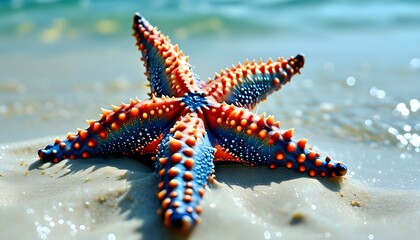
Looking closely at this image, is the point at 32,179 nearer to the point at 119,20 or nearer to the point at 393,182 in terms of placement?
the point at 393,182

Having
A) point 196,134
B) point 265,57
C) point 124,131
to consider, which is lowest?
point 265,57

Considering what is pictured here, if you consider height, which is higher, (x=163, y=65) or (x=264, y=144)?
(x=163, y=65)

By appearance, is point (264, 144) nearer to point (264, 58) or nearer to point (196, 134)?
point (196, 134)

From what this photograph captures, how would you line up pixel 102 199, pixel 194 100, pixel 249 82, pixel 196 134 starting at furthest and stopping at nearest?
pixel 249 82 < pixel 194 100 < pixel 196 134 < pixel 102 199

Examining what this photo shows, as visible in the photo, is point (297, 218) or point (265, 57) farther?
point (265, 57)

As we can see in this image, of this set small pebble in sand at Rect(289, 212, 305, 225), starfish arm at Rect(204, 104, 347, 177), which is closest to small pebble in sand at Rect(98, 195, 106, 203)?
starfish arm at Rect(204, 104, 347, 177)

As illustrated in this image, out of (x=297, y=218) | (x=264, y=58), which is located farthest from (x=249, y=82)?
(x=264, y=58)

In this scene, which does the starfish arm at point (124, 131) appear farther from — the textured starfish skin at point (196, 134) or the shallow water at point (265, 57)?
the shallow water at point (265, 57)
